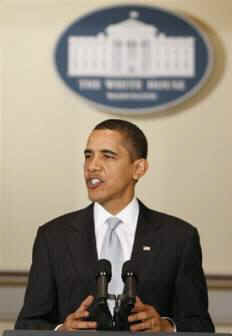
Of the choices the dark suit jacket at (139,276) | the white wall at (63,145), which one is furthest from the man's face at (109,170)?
the white wall at (63,145)

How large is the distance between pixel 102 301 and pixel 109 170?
0.50 meters

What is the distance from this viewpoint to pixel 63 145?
3.05 meters

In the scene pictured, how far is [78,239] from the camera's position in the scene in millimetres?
2051

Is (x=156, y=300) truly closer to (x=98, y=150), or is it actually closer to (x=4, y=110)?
(x=98, y=150)

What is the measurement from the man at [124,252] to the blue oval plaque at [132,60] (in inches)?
36.7

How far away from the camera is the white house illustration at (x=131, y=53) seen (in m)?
3.01

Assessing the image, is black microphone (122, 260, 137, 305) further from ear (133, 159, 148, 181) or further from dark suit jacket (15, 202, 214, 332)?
ear (133, 159, 148, 181)

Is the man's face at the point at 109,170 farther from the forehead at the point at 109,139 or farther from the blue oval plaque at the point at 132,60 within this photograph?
the blue oval plaque at the point at 132,60

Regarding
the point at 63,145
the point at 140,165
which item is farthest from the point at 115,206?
the point at 63,145

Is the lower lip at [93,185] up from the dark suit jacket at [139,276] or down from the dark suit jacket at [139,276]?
up

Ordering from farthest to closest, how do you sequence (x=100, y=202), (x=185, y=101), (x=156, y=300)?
(x=185, y=101), (x=100, y=202), (x=156, y=300)

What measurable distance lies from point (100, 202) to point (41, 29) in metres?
1.20

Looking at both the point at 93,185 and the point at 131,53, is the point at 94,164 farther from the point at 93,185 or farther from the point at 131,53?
the point at 131,53

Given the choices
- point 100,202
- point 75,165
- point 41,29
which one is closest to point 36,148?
point 75,165
